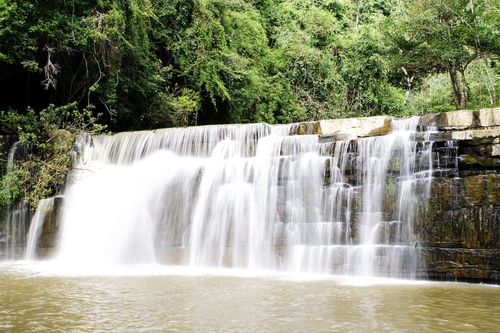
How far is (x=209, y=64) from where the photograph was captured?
1952cm

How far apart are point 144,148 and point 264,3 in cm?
1824

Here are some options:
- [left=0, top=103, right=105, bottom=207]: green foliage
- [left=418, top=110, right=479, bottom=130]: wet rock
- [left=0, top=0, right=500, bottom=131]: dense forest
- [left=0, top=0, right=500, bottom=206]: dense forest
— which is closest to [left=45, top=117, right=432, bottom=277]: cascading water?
[left=418, top=110, right=479, bottom=130]: wet rock

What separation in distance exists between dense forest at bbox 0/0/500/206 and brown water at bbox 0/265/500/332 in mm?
6141

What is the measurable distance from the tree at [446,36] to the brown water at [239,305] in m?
13.1

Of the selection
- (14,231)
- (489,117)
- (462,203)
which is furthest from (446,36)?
(14,231)

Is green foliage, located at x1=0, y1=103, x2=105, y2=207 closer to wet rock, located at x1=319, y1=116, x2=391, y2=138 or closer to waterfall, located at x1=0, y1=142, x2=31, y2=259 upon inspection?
waterfall, located at x1=0, y1=142, x2=31, y2=259

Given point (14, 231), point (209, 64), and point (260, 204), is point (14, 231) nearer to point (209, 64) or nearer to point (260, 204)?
point (260, 204)

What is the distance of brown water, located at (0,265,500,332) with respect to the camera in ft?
15.6

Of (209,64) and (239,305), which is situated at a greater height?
(209,64)

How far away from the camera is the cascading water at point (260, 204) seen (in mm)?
9047

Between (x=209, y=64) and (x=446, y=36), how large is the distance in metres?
9.94

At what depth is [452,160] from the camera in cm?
905

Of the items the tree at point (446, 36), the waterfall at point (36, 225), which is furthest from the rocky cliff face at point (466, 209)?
the tree at point (446, 36)

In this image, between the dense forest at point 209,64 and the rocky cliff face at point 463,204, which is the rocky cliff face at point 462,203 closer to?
the rocky cliff face at point 463,204
